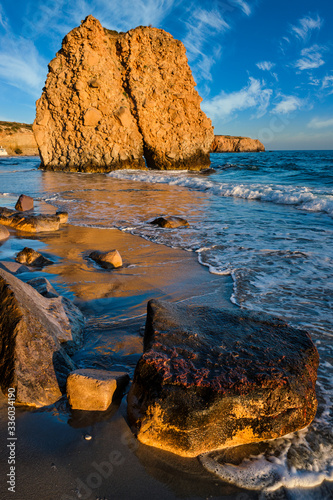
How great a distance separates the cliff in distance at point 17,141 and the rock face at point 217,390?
202 feet

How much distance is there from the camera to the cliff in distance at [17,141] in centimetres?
5334

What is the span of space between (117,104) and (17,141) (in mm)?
40921

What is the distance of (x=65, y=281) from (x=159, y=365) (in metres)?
2.14

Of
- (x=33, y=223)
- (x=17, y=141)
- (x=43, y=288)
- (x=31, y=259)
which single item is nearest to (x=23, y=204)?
(x=33, y=223)

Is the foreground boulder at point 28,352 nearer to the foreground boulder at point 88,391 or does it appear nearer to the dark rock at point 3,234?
the foreground boulder at point 88,391

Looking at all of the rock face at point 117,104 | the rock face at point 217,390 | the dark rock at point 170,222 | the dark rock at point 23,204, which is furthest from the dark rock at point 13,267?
the rock face at point 117,104

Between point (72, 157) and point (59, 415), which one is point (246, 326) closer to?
point (59, 415)

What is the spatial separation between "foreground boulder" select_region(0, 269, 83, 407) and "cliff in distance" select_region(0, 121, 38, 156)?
60.8 metres

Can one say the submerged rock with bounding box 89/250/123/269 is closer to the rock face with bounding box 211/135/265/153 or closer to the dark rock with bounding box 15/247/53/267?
the dark rock with bounding box 15/247/53/267

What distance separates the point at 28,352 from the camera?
5.31 feet

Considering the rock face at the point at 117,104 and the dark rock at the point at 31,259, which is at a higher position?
the rock face at the point at 117,104

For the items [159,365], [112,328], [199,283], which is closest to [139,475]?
[159,365]

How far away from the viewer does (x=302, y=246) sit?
4.92 metres

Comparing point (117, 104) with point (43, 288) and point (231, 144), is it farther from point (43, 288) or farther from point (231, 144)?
point (231, 144)
